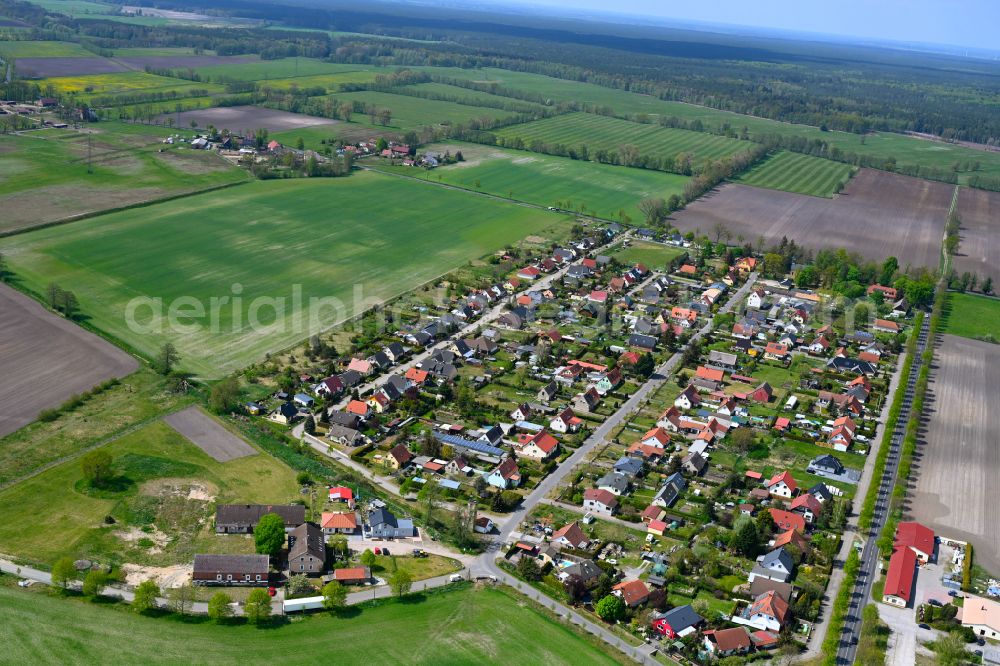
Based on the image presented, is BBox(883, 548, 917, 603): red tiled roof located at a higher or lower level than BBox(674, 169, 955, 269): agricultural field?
lower

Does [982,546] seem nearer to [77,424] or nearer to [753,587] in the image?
[753,587]

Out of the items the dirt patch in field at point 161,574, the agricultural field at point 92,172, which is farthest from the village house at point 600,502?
the agricultural field at point 92,172

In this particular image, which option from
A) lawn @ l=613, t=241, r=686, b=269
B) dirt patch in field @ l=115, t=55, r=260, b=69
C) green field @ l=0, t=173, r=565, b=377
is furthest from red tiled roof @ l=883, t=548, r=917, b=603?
dirt patch in field @ l=115, t=55, r=260, b=69

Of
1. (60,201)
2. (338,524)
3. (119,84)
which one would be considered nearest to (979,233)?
(338,524)

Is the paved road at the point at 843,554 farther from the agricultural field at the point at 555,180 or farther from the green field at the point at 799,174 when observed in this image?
the green field at the point at 799,174

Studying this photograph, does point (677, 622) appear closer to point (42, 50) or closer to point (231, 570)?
point (231, 570)

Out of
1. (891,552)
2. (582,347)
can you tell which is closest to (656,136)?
(582,347)

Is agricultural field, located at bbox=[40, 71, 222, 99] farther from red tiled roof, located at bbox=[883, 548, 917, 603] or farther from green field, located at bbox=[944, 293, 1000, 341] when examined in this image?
red tiled roof, located at bbox=[883, 548, 917, 603]
